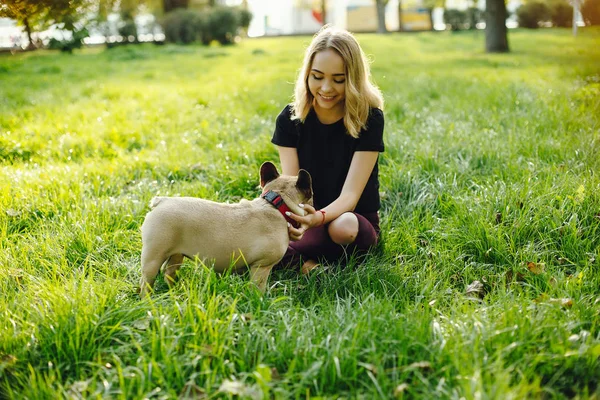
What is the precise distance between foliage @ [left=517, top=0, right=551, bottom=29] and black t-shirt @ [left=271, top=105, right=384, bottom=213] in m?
35.1

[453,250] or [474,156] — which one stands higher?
[474,156]

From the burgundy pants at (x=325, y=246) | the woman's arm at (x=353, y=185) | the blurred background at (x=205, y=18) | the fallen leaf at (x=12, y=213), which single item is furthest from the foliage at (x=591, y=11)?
the fallen leaf at (x=12, y=213)

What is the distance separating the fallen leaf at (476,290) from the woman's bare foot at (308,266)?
1.02 meters

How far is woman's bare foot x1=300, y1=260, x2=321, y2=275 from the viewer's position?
11.8 feet

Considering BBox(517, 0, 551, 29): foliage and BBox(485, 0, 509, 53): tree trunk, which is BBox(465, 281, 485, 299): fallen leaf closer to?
BBox(485, 0, 509, 53): tree trunk

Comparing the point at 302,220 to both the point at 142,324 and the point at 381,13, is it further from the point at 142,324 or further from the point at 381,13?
the point at 381,13

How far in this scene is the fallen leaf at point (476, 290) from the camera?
3211mm

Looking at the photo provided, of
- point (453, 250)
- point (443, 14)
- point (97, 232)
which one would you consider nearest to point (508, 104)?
point (453, 250)

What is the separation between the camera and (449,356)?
231cm

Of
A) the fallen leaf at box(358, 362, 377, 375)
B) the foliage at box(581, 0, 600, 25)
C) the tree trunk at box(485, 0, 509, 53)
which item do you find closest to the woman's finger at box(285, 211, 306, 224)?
the fallen leaf at box(358, 362, 377, 375)

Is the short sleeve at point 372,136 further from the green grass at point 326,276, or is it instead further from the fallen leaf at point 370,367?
the fallen leaf at point 370,367

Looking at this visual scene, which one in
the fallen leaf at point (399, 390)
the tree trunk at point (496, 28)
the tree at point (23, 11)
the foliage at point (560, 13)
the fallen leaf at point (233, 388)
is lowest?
the fallen leaf at point (399, 390)

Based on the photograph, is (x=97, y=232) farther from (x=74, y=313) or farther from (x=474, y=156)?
(x=474, y=156)

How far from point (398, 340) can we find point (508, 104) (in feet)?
20.2
